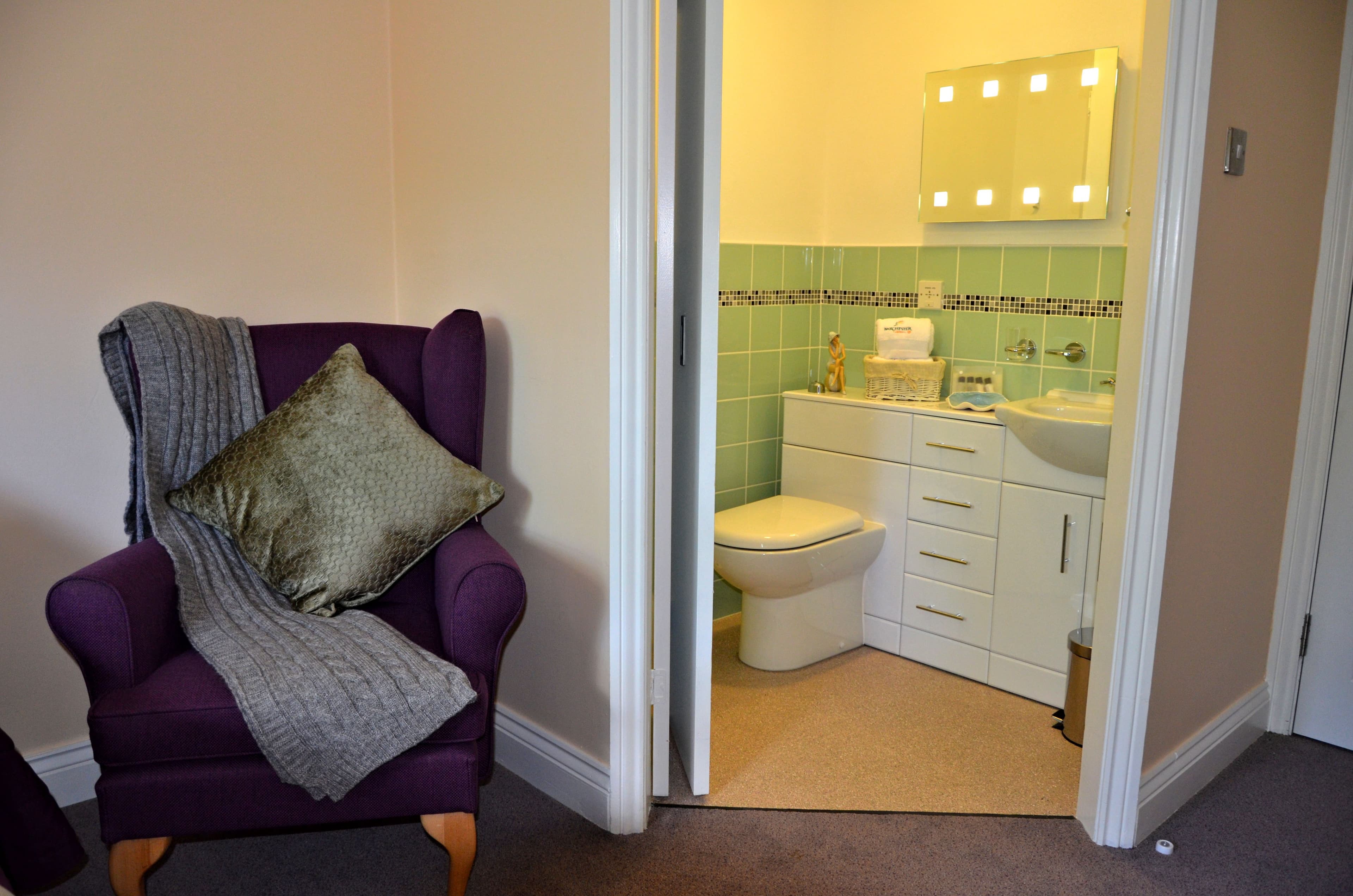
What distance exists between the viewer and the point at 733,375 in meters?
3.29

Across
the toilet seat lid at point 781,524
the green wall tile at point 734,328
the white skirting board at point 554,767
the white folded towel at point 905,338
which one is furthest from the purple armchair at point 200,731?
the white folded towel at point 905,338

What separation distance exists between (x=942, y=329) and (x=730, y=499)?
2.90 feet

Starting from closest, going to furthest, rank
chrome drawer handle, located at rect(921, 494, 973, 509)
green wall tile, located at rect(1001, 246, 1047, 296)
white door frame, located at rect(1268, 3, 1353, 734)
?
white door frame, located at rect(1268, 3, 1353, 734)
chrome drawer handle, located at rect(921, 494, 973, 509)
green wall tile, located at rect(1001, 246, 1047, 296)

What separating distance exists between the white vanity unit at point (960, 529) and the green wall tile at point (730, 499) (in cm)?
21

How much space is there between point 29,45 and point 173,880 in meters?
1.62

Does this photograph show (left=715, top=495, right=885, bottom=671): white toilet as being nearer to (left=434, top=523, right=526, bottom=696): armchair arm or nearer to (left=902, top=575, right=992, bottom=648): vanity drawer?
(left=902, top=575, right=992, bottom=648): vanity drawer

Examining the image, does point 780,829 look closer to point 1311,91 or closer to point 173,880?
point 173,880

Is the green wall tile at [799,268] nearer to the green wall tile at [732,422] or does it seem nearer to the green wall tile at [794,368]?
the green wall tile at [794,368]

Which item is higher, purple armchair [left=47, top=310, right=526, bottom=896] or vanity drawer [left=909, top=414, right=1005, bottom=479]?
vanity drawer [left=909, top=414, right=1005, bottom=479]

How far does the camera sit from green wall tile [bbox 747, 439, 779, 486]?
342 cm

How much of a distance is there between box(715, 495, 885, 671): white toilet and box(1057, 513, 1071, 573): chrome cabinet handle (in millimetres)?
562

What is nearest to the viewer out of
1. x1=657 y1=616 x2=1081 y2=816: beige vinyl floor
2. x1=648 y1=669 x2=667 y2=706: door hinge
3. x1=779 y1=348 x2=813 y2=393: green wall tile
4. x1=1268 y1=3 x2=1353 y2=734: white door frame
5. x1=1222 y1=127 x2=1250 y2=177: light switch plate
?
x1=1222 y1=127 x2=1250 y2=177: light switch plate

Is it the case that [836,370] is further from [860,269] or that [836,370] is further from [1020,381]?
[1020,381]

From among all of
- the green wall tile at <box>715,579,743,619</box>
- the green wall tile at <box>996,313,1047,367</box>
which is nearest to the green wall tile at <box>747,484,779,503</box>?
the green wall tile at <box>715,579,743,619</box>
